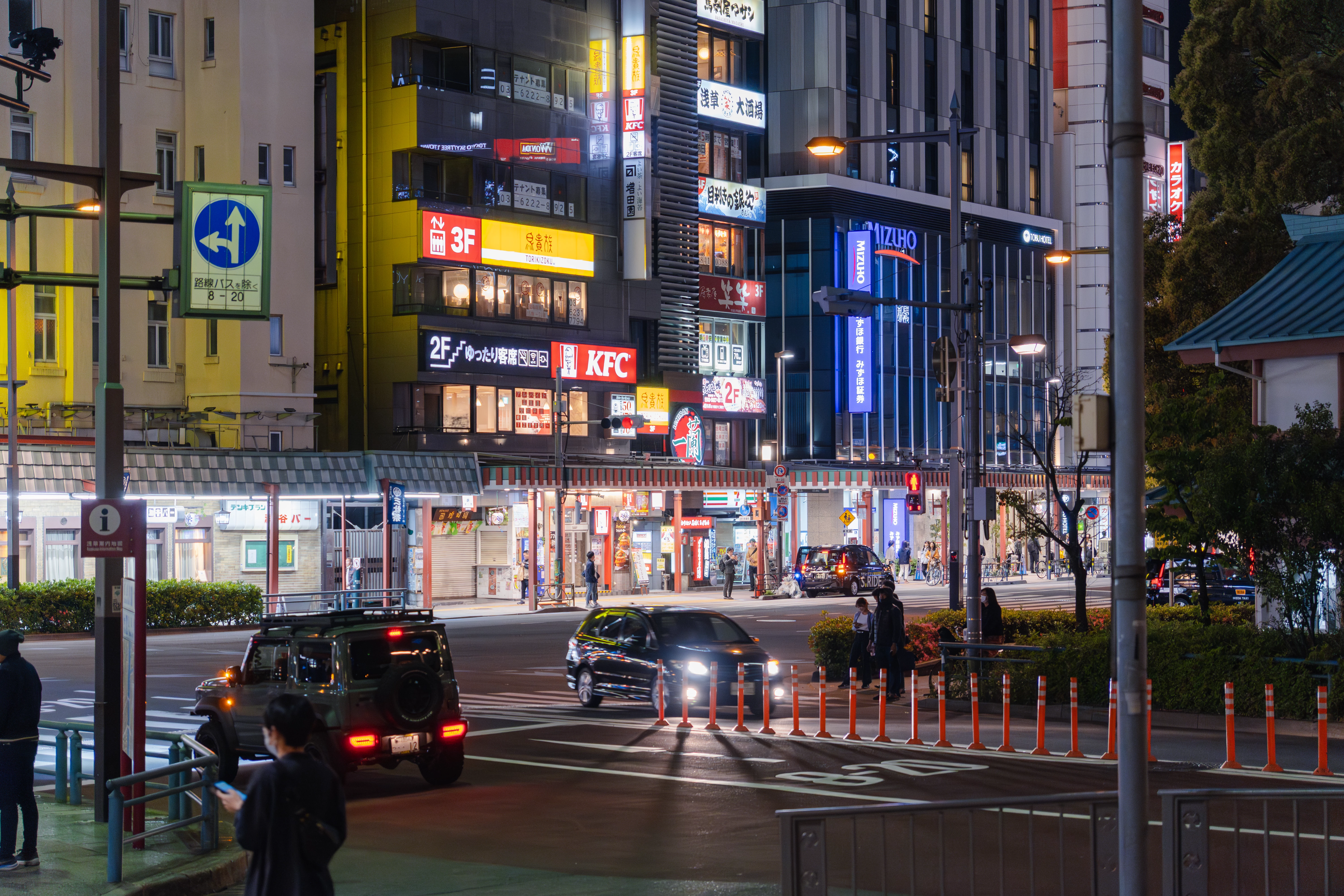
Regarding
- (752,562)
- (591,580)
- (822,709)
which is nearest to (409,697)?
(822,709)

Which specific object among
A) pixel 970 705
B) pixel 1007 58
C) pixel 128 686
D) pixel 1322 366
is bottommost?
pixel 970 705

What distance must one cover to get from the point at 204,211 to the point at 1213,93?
24139mm

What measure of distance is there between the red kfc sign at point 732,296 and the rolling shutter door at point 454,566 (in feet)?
59.8

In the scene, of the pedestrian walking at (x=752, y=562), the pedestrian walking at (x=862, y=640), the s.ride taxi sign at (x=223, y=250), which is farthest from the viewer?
the pedestrian walking at (x=752, y=562)

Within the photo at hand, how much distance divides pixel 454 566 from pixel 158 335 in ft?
45.9

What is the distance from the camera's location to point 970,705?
23438 millimetres

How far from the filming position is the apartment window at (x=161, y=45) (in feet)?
164

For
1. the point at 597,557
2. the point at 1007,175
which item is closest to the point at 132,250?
the point at 597,557

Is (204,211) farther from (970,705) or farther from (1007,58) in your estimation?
(1007,58)

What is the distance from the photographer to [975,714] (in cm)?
1930

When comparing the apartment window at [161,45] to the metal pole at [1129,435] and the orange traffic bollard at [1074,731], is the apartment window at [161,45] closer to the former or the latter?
the orange traffic bollard at [1074,731]

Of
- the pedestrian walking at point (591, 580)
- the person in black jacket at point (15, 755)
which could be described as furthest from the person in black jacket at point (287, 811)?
the pedestrian walking at point (591, 580)

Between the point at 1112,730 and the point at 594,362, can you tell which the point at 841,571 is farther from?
the point at 1112,730

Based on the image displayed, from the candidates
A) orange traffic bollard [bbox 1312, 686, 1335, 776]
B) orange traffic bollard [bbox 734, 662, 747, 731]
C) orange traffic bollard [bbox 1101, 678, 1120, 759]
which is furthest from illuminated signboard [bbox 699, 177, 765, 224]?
orange traffic bollard [bbox 1312, 686, 1335, 776]
